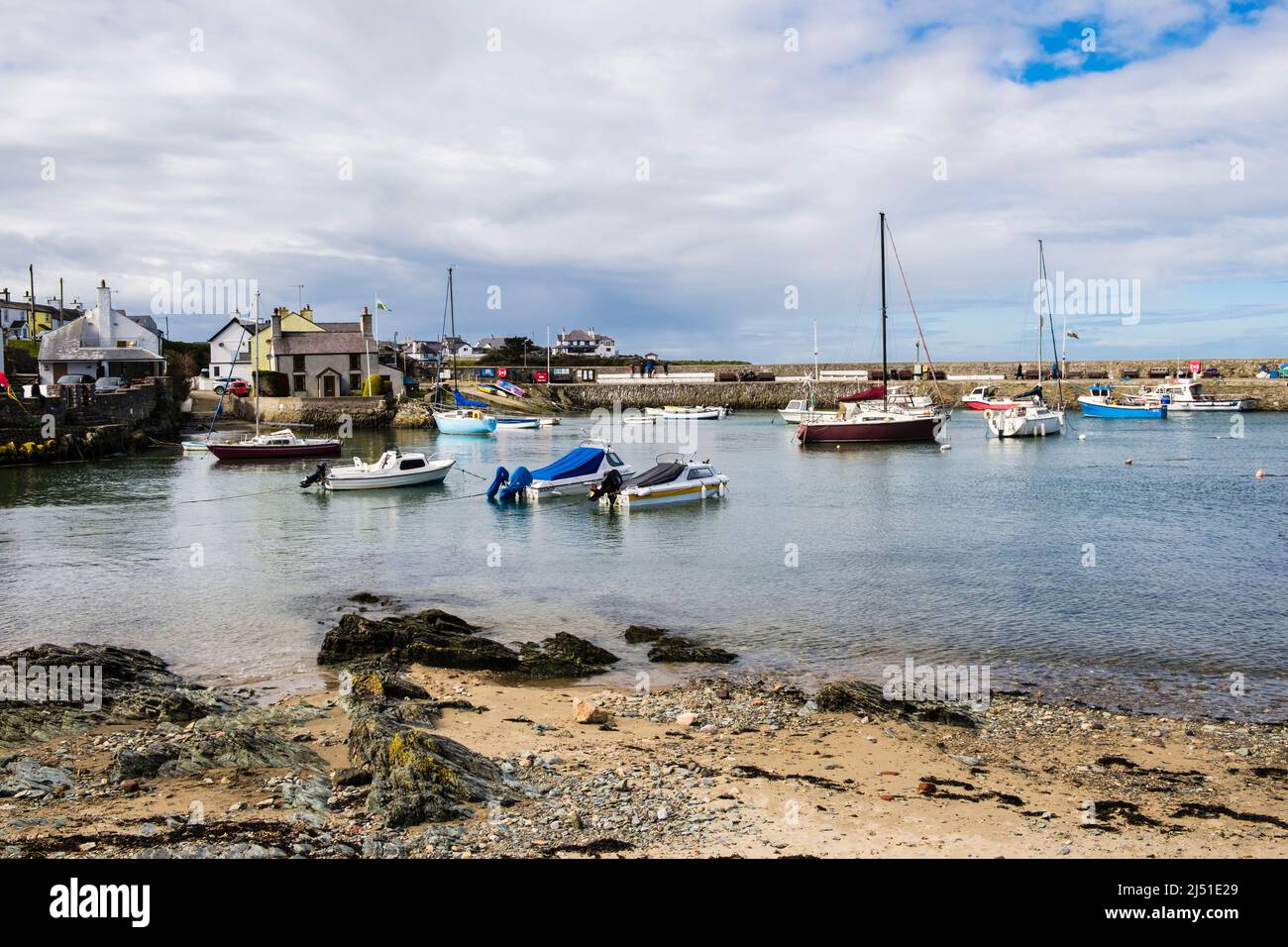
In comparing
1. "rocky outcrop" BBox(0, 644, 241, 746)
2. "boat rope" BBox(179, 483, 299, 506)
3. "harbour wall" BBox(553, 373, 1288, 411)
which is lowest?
"rocky outcrop" BBox(0, 644, 241, 746)

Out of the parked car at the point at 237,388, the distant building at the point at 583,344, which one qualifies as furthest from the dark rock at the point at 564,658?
the distant building at the point at 583,344

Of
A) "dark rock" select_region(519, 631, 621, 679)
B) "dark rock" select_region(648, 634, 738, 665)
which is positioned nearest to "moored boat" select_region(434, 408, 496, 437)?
"dark rock" select_region(519, 631, 621, 679)

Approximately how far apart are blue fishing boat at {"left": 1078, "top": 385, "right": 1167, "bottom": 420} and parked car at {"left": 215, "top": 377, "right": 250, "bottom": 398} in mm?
76482

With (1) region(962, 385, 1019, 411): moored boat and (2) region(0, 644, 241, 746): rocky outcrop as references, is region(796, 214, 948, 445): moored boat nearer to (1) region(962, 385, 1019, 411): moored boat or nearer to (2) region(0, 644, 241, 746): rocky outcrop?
(1) region(962, 385, 1019, 411): moored boat

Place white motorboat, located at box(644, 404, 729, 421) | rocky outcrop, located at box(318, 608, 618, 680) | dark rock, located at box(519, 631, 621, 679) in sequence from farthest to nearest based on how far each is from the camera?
1. white motorboat, located at box(644, 404, 729, 421)
2. rocky outcrop, located at box(318, 608, 618, 680)
3. dark rock, located at box(519, 631, 621, 679)

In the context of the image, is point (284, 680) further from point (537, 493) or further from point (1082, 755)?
point (537, 493)

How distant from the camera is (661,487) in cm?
3559

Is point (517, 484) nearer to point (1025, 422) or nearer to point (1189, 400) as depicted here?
point (1025, 422)

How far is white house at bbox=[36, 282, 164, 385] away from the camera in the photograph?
73750 millimetres

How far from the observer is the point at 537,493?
37.7 metres

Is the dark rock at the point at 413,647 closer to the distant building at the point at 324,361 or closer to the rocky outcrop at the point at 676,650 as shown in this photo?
the rocky outcrop at the point at 676,650

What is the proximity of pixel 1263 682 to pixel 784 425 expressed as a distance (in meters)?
68.6

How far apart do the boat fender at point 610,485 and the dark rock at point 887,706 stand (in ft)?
72.5

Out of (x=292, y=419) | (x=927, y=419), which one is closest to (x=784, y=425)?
(x=927, y=419)
